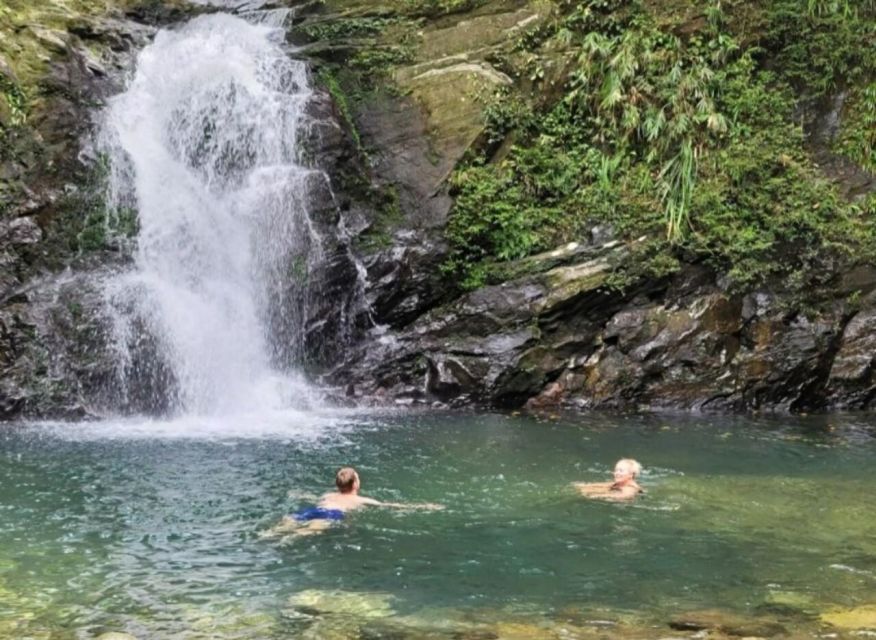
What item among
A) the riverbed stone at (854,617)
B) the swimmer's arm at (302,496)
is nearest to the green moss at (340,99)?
the swimmer's arm at (302,496)

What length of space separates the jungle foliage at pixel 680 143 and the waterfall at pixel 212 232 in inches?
137

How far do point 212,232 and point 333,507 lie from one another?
30.7ft

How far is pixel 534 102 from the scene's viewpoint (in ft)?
60.8

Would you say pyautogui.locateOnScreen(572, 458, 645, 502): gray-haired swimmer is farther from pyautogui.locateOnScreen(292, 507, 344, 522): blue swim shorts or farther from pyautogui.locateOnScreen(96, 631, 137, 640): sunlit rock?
pyautogui.locateOnScreen(96, 631, 137, 640): sunlit rock

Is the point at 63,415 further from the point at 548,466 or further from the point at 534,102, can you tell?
the point at 534,102

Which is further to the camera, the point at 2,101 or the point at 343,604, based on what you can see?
the point at 2,101

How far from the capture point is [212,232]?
54.1ft

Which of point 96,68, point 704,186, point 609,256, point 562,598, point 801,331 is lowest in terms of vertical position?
point 562,598

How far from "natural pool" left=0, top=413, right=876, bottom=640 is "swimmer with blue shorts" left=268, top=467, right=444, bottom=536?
0.59 feet

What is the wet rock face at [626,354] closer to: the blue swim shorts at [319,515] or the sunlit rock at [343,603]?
the blue swim shorts at [319,515]

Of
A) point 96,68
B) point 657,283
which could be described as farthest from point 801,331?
point 96,68

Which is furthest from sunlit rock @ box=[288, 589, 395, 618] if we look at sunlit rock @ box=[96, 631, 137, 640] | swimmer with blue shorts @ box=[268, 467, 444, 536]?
swimmer with blue shorts @ box=[268, 467, 444, 536]

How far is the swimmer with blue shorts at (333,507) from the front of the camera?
8109 mm

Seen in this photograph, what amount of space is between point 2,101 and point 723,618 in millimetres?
15224
